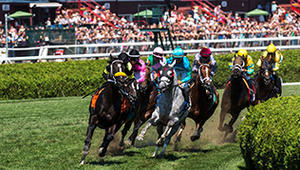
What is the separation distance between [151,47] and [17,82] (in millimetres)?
5968

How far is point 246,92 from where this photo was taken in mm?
11898

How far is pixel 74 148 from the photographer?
10.6 m

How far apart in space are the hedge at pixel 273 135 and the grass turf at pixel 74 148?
1156mm

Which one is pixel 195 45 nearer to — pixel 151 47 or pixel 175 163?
pixel 151 47

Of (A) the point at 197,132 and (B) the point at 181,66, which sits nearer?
(B) the point at 181,66

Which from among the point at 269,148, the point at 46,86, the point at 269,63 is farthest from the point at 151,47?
the point at 269,148

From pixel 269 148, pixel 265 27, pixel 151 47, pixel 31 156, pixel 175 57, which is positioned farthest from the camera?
pixel 265 27

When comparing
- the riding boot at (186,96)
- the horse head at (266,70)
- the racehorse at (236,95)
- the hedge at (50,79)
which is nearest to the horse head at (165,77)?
the riding boot at (186,96)

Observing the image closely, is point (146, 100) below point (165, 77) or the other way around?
below

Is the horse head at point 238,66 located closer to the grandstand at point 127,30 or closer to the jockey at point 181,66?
the jockey at point 181,66

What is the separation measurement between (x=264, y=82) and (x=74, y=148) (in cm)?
526

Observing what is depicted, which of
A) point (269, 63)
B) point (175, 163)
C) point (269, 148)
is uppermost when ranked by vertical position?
point (269, 63)

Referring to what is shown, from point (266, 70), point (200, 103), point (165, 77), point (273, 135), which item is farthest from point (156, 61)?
point (273, 135)

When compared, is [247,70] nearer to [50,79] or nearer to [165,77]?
[165,77]
